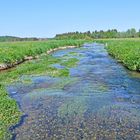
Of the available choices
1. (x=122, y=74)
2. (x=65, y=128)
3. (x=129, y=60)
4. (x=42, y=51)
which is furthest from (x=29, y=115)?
(x=42, y=51)

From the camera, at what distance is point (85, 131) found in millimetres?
15117

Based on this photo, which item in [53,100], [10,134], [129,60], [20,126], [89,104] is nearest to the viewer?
[10,134]

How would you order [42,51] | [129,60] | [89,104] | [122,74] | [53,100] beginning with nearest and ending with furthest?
[89,104] → [53,100] → [122,74] → [129,60] → [42,51]

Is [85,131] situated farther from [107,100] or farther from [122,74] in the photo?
[122,74]

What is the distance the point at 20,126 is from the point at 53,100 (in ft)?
18.5

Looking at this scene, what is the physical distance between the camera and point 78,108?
1916 centimetres

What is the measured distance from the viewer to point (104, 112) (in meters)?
18.2

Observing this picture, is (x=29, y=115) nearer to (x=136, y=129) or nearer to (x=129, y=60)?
(x=136, y=129)

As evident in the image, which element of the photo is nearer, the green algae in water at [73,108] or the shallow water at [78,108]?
the shallow water at [78,108]

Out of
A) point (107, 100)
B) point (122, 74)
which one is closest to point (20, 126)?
point (107, 100)

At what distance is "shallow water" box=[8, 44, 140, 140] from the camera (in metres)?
14.9

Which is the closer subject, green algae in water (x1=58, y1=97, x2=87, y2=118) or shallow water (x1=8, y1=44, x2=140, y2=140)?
shallow water (x1=8, y1=44, x2=140, y2=140)

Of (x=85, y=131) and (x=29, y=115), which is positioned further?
(x=29, y=115)

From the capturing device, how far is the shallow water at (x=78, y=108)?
49.0 feet
